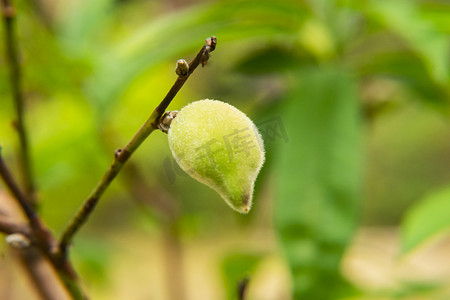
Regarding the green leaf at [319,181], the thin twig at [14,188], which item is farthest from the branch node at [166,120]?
the green leaf at [319,181]

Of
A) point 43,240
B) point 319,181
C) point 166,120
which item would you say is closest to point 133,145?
point 166,120

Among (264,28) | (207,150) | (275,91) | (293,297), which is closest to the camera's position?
(207,150)

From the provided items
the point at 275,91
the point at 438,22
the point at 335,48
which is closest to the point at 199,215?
the point at 275,91

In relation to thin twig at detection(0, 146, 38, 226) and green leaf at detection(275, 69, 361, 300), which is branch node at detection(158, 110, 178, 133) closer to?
thin twig at detection(0, 146, 38, 226)

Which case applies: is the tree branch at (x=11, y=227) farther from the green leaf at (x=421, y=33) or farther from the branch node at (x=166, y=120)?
the green leaf at (x=421, y=33)

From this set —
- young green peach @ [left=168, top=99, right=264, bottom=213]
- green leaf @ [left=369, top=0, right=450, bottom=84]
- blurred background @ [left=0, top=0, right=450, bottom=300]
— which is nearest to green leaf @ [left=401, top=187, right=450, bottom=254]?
blurred background @ [left=0, top=0, right=450, bottom=300]

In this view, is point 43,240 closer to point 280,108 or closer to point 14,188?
point 14,188

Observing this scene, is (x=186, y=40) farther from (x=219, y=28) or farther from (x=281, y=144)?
(x=281, y=144)

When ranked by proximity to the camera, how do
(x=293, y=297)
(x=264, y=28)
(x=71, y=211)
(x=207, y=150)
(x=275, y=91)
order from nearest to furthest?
(x=207, y=150)
(x=293, y=297)
(x=264, y=28)
(x=275, y=91)
(x=71, y=211)
